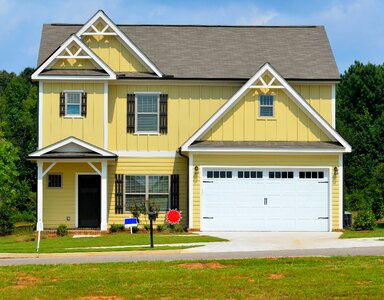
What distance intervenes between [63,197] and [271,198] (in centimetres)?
859

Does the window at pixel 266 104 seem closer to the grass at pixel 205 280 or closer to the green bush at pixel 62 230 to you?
the green bush at pixel 62 230

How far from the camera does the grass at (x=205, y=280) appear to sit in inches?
573

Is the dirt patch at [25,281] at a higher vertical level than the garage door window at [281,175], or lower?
lower

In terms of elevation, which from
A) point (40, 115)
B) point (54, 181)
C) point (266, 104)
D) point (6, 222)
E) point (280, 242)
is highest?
point (266, 104)

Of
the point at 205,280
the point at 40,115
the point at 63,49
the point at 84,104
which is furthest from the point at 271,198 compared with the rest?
the point at 205,280

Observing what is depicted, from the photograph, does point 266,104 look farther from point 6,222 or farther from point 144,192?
point 6,222

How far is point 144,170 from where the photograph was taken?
32.7 m

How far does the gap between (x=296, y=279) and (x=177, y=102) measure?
1792cm

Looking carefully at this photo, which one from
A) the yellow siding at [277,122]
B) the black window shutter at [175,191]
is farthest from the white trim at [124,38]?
the black window shutter at [175,191]

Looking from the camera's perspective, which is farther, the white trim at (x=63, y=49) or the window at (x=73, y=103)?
the window at (x=73, y=103)

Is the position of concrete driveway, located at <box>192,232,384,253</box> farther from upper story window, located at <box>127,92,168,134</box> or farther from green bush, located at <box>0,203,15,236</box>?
green bush, located at <box>0,203,15,236</box>

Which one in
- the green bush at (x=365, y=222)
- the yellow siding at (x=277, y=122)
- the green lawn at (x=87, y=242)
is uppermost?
the yellow siding at (x=277, y=122)

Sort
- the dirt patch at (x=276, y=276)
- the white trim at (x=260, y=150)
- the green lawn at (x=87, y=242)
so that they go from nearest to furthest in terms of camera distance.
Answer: the dirt patch at (x=276, y=276), the green lawn at (x=87, y=242), the white trim at (x=260, y=150)

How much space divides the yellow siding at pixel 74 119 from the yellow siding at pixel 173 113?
902 millimetres
